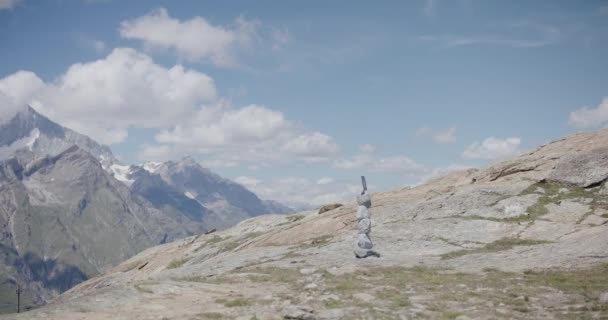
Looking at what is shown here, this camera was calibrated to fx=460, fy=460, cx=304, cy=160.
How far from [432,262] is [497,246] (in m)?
7.52

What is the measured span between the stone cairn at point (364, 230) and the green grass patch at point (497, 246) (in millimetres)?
5884

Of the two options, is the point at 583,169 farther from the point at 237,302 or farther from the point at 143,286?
the point at 143,286

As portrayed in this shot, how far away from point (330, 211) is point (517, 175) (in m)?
23.1

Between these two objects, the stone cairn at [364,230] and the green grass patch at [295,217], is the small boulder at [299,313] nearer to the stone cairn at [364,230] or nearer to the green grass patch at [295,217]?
the stone cairn at [364,230]

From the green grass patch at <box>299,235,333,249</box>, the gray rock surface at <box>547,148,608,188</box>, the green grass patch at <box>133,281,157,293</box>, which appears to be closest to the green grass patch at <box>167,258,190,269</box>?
the green grass patch at <box>299,235,333,249</box>

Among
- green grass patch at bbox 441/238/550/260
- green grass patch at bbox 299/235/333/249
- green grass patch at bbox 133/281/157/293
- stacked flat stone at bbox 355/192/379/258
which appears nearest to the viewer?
green grass patch at bbox 133/281/157/293

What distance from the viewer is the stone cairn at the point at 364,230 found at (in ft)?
124

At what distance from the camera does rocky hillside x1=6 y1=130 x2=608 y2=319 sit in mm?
21067

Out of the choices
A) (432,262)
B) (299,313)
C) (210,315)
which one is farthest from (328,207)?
Answer: (299,313)

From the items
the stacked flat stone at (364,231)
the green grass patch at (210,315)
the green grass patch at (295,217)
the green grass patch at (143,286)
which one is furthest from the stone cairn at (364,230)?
the green grass patch at (295,217)

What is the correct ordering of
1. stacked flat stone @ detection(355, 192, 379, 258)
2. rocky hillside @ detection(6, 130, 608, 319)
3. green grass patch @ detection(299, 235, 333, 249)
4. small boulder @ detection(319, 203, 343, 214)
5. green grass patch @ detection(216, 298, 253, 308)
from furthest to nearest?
small boulder @ detection(319, 203, 343, 214), green grass patch @ detection(299, 235, 333, 249), stacked flat stone @ detection(355, 192, 379, 258), green grass patch @ detection(216, 298, 253, 308), rocky hillside @ detection(6, 130, 608, 319)

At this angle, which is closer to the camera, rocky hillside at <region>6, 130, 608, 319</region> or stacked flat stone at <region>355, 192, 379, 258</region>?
rocky hillside at <region>6, 130, 608, 319</region>

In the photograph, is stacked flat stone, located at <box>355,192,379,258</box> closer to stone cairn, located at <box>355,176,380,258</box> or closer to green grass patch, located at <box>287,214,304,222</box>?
stone cairn, located at <box>355,176,380,258</box>

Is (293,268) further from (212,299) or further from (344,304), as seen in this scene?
(344,304)
